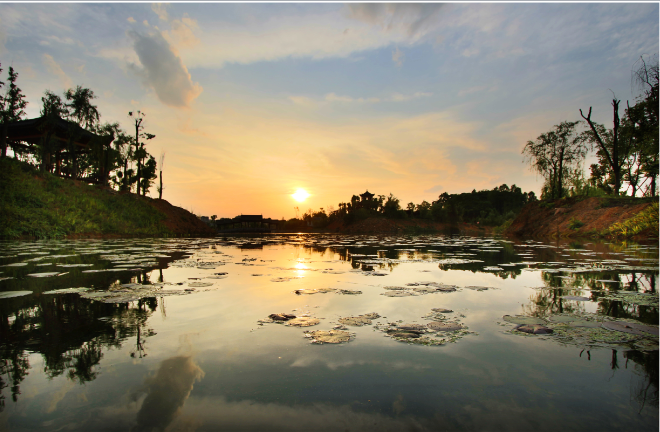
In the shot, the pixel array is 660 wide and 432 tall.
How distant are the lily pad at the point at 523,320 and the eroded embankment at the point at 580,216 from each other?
1866cm

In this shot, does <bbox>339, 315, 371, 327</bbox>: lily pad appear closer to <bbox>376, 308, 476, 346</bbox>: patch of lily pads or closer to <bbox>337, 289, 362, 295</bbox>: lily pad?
<bbox>376, 308, 476, 346</bbox>: patch of lily pads

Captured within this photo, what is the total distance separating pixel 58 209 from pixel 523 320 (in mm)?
28248

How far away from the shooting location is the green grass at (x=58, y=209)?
18.8m

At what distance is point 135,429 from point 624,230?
24.6 meters

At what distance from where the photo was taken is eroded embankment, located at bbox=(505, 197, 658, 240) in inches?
765

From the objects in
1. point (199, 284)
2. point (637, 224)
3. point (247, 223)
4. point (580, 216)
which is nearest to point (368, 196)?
point (247, 223)

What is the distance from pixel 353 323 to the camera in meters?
3.41

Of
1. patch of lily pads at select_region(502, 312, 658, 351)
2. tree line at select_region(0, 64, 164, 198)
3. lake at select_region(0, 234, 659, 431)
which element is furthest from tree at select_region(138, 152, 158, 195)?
patch of lily pads at select_region(502, 312, 658, 351)

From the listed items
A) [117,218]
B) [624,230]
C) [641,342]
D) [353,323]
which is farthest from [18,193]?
[624,230]

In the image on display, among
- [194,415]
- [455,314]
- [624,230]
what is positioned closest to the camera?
[194,415]

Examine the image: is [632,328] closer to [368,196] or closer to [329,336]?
[329,336]

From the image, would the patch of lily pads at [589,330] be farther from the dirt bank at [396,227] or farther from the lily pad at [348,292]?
the dirt bank at [396,227]

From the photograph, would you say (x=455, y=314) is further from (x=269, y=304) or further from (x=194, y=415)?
(x=194, y=415)

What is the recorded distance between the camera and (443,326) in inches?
129
